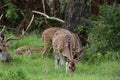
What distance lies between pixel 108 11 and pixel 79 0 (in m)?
2.20

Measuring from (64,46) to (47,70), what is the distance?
2.61 feet

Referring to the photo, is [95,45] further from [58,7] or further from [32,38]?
[58,7]

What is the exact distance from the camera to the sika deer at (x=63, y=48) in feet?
37.1

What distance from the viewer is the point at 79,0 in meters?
14.9

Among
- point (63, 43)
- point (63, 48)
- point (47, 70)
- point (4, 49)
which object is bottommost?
point (47, 70)

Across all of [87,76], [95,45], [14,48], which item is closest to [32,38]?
[14,48]

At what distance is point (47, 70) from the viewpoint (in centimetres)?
1236

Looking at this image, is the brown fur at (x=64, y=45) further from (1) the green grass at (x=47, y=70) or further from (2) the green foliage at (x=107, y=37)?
(2) the green foliage at (x=107, y=37)

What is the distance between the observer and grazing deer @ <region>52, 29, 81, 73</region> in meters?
11.8

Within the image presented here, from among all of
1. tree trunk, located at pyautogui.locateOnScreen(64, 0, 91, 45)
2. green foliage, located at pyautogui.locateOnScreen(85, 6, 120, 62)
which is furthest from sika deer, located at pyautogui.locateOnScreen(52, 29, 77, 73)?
tree trunk, located at pyautogui.locateOnScreen(64, 0, 91, 45)

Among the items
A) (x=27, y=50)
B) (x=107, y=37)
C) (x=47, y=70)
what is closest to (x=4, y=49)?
(x=47, y=70)

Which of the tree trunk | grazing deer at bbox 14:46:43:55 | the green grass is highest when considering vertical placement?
the tree trunk

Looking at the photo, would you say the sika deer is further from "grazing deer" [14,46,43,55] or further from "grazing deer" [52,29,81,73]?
"grazing deer" [14,46,43,55]

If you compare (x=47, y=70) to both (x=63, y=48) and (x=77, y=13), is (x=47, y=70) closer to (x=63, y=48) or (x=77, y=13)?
(x=63, y=48)
